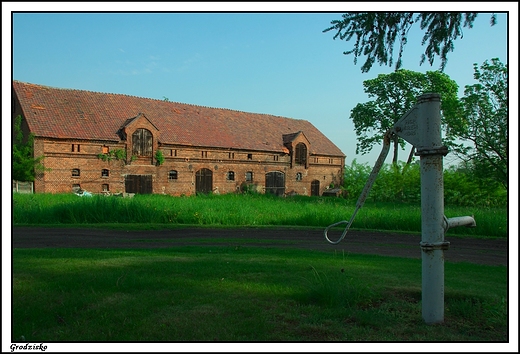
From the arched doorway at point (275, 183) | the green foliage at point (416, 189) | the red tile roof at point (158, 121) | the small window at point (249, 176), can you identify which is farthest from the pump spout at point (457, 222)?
the arched doorway at point (275, 183)

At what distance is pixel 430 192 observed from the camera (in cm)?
419

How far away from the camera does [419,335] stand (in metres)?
4.02

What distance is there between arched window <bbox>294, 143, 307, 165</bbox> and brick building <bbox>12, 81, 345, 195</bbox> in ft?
0.34

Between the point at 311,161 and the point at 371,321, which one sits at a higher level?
the point at 311,161

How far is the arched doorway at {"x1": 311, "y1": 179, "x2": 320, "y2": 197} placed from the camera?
46.5 meters

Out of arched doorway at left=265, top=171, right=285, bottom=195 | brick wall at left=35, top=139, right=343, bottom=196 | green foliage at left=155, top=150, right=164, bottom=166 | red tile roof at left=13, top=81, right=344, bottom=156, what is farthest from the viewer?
arched doorway at left=265, top=171, right=285, bottom=195

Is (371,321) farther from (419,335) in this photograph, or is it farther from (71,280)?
(71,280)

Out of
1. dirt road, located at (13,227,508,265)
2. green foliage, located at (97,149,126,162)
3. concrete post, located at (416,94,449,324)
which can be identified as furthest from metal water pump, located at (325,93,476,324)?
green foliage, located at (97,149,126,162)

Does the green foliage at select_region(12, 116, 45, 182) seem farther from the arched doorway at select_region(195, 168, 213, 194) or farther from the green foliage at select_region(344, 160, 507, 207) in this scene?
the green foliage at select_region(344, 160, 507, 207)

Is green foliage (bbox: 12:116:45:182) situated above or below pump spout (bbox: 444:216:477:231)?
above

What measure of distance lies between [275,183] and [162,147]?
40.8ft

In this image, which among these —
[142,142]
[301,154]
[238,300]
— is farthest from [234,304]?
[301,154]

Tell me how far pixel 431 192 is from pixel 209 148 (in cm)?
3596

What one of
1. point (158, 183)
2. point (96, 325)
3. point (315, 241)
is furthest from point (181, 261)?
point (158, 183)
